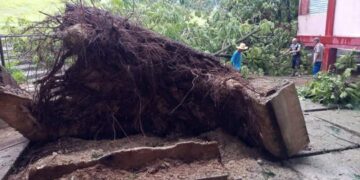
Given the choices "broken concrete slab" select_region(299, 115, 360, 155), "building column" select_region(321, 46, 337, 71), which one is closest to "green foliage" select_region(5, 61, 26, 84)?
"broken concrete slab" select_region(299, 115, 360, 155)

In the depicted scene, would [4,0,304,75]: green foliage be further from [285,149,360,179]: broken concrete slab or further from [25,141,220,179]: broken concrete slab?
[285,149,360,179]: broken concrete slab

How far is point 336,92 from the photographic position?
25.6ft

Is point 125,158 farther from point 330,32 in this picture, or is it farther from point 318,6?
point 318,6

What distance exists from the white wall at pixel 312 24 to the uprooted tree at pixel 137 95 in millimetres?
8618

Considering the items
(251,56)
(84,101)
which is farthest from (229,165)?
(251,56)

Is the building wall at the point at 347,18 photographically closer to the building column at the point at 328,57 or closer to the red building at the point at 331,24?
the red building at the point at 331,24

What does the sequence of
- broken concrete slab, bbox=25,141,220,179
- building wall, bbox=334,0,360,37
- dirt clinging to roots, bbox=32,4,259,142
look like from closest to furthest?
broken concrete slab, bbox=25,141,220,179 < dirt clinging to roots, bbox=32,4,259,142 < building wall, bbox=334,0,360,37

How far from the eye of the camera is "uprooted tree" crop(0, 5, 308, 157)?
4.24 metres

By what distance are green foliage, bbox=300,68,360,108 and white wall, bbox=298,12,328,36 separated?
4.23m

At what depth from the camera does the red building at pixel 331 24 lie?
33.2 feet

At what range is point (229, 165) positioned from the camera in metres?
4.13

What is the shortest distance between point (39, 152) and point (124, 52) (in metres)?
1.74

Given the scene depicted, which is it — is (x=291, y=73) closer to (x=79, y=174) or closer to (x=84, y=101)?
(x=84, y=101)

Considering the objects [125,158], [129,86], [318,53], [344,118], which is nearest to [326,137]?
[344,118]
